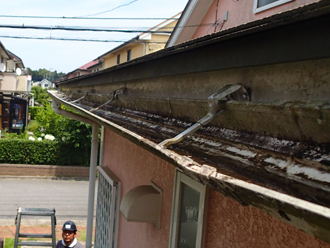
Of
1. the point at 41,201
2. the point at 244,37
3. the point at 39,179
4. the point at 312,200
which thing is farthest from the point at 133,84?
the point at 39,179

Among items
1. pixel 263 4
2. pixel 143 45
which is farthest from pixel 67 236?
pixel 143 45

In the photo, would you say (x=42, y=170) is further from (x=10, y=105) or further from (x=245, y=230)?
(x=245, y=230)

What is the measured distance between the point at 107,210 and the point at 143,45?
22410 mm

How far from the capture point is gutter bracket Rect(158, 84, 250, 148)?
6.21ft

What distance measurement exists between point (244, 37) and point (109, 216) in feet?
16.9

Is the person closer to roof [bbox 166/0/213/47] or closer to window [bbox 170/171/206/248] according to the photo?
window [bbox 170/171/206/248]

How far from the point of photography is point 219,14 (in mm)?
10031

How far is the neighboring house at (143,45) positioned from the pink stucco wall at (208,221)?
1772 centimetres

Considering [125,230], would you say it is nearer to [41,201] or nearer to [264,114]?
[264,114]

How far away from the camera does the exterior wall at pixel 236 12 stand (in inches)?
265

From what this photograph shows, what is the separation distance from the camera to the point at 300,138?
58.1 inches

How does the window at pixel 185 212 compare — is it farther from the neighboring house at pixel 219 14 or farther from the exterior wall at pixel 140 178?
the neighboring house at pixel 219 14

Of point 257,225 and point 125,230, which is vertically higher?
point 257,225

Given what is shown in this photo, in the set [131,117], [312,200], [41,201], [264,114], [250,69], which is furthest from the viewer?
[41,201]
